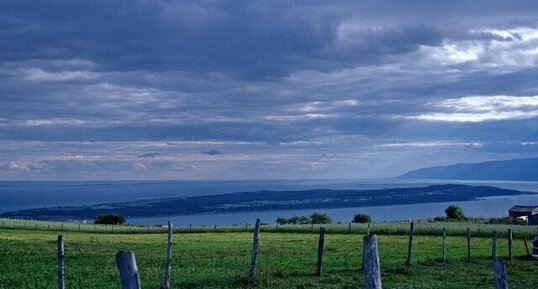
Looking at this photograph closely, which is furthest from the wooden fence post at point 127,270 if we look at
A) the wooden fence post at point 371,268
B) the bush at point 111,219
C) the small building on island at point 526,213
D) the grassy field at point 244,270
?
the small building on island at point 526,213

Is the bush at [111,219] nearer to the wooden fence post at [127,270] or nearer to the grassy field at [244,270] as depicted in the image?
the grassy field at [244,270]

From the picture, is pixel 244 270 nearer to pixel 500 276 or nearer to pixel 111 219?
pixel 500 276

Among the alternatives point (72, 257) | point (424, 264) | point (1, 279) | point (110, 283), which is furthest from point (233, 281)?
point (72, 257)

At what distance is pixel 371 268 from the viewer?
41.7 feet

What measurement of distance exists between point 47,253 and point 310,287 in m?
23.8

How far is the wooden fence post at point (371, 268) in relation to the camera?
12633 mm

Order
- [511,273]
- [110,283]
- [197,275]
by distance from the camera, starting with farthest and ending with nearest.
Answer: [511,273] → [197,275] → [110,283]

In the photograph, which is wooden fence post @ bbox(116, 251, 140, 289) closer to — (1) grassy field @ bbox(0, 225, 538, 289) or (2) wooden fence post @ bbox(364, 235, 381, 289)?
(2) wooden fence post @ bbox(364, 235, 381, 289)

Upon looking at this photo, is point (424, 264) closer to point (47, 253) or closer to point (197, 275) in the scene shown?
point (197, 275)

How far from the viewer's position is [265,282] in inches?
1037

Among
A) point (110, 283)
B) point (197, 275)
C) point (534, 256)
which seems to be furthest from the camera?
point (534, 256)

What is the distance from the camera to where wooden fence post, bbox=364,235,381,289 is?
12633 millimetres

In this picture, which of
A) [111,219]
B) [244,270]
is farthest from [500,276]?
[111,219]

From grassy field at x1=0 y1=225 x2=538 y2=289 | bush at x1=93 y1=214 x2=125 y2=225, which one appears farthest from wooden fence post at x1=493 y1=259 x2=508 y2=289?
bush at x1=93 y1=214 x2=125 y2=225
